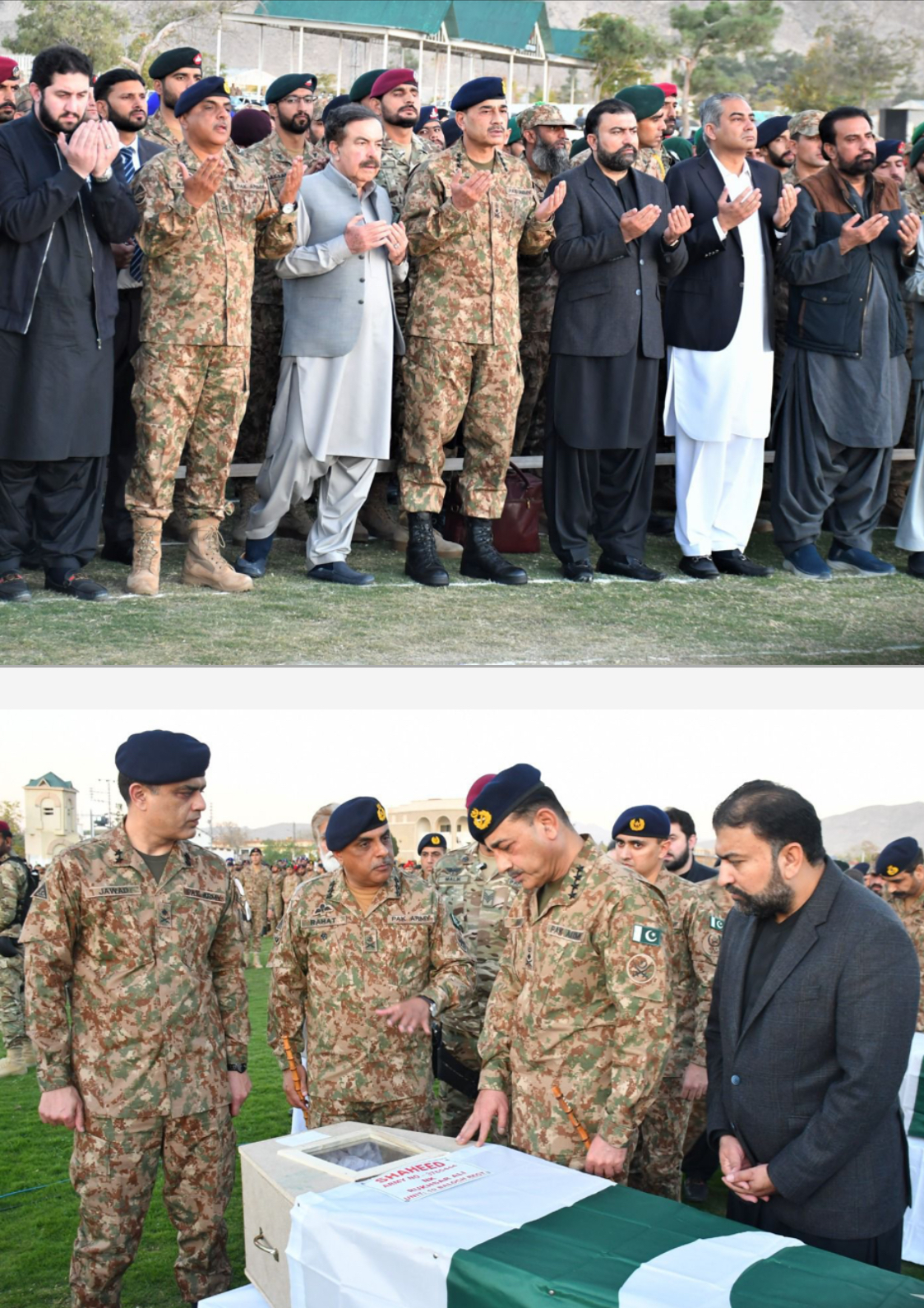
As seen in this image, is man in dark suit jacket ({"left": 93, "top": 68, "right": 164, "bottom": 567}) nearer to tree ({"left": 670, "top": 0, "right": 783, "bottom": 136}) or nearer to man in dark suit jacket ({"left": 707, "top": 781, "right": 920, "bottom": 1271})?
tree ({"left": 670, "top": 0, "right": 783, "bottom": 136})

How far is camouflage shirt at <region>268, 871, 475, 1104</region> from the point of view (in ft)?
10.2

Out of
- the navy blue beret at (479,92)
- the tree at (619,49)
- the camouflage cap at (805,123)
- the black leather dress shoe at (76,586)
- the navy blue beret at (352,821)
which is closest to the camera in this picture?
the navy blue beret at (352,821)

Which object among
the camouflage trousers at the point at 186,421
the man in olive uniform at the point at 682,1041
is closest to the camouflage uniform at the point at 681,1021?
the man in olive uniform at the point at 682,1041

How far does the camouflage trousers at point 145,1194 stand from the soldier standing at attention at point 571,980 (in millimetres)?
611

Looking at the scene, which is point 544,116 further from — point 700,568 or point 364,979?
point 364,979

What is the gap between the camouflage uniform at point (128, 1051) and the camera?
9.18 feet

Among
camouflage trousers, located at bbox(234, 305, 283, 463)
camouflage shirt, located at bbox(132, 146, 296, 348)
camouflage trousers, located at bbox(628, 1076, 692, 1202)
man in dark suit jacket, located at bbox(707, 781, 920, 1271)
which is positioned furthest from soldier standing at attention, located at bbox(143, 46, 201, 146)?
man in dark suit jacket, located at bbox(707, 781, 920, 1271)

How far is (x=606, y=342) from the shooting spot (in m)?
5.31

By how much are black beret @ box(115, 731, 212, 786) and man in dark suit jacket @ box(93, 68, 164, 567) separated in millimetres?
2440

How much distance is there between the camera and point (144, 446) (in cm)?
482

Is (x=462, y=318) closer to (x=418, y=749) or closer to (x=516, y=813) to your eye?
(x=418, y=749)

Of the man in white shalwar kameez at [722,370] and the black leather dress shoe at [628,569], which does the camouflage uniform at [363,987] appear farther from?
the man in white shalwar kameez at [722,370]

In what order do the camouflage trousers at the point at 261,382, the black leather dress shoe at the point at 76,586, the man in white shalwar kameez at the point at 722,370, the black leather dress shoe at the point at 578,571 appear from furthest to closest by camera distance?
the camouflage trousers at the point at 261,382
the man in white shalwar kameez at the point at 722,370
the black leather dress shoe at the point at 578,571
the black leather dress shoe at the point at 76,586

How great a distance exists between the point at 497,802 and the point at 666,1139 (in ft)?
4.80
